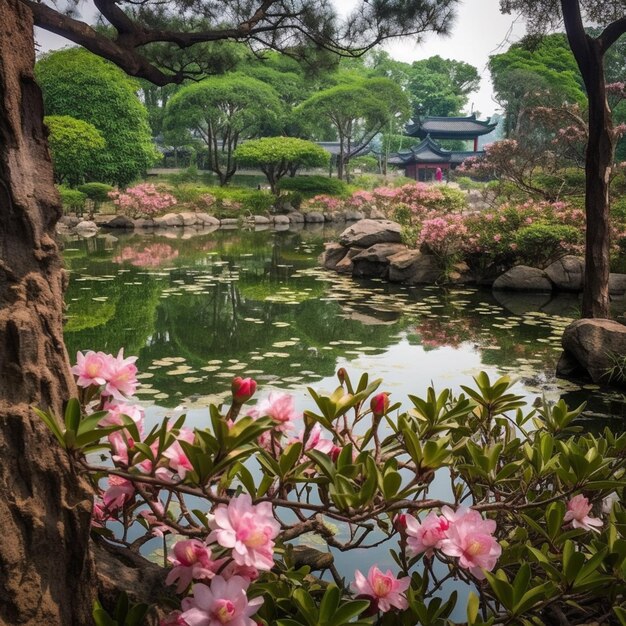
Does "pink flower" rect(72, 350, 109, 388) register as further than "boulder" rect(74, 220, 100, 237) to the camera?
No

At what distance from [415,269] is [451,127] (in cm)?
3469

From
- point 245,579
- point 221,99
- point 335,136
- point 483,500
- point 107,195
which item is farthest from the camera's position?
point 335,136

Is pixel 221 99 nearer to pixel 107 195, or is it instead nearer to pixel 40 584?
pixel 107 195

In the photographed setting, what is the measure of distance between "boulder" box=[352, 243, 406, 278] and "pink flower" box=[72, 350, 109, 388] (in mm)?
9488

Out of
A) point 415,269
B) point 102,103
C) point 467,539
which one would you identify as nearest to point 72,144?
point 102,103

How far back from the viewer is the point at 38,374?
46.7 inches

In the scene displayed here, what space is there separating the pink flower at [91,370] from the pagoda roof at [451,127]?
4306 cm

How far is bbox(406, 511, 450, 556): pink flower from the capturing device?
130cm

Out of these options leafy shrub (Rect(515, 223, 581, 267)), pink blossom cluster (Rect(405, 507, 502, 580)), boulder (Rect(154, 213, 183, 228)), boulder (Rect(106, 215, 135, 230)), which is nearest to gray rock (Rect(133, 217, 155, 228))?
boulder (Rect(154, 213, 183, 228))

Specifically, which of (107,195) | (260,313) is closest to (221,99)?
(107,195)

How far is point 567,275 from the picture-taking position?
370 inches

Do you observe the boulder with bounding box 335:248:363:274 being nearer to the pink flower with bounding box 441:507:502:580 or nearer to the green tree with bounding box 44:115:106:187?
the pink flower with bounding box 441:507:502:580

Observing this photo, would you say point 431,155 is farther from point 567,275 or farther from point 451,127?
point 567,275

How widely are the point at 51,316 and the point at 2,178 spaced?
0.25 m
